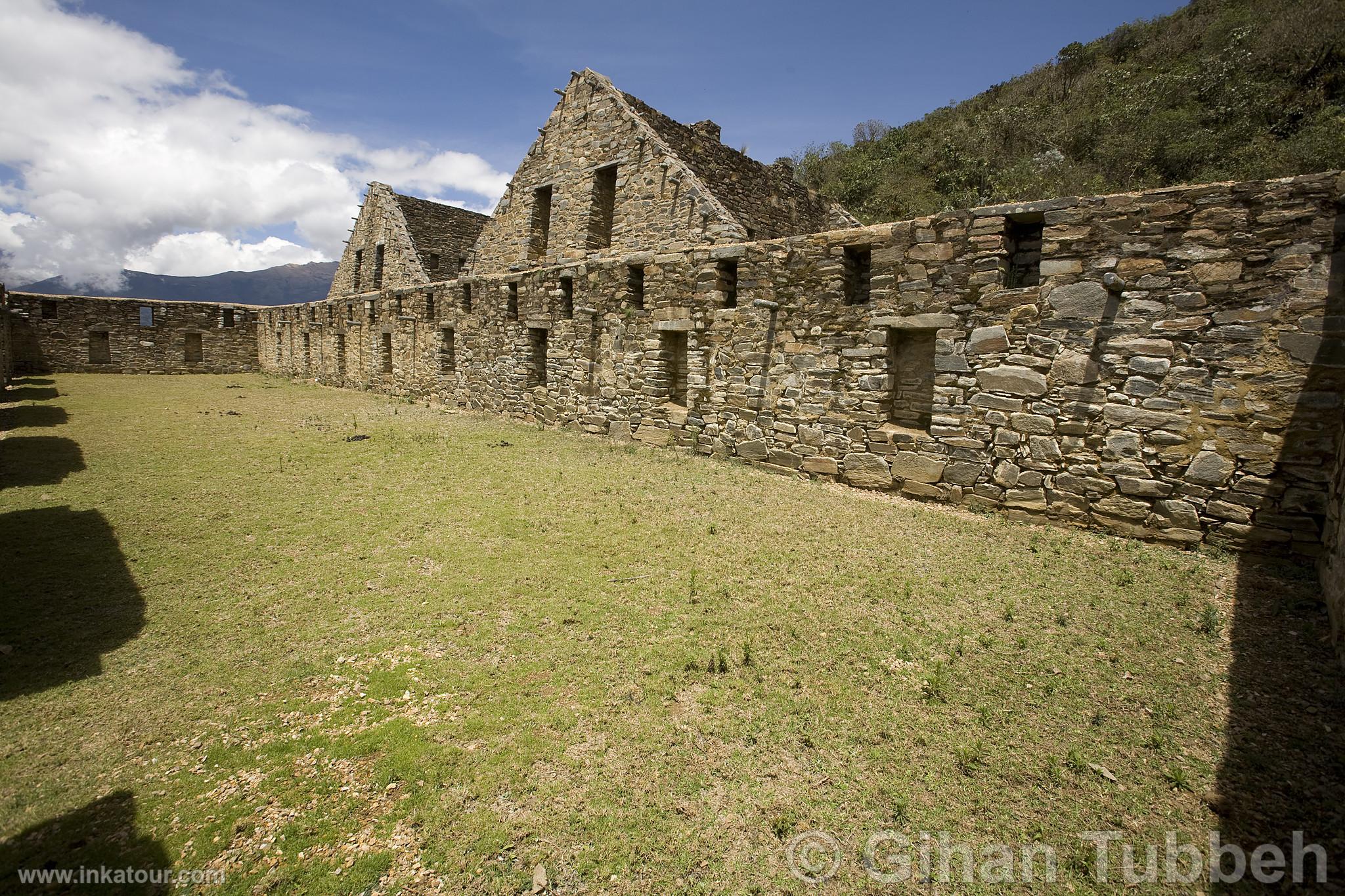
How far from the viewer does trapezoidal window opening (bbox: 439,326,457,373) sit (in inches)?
679

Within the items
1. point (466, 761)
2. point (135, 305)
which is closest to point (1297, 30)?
point (466, 761)

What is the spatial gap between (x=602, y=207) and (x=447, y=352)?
6.15m

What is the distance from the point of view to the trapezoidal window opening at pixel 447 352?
679 inches

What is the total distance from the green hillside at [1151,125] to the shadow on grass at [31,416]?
24342mm

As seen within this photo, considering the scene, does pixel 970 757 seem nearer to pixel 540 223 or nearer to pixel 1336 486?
pixel 1336 486

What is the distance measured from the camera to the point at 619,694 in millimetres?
3854

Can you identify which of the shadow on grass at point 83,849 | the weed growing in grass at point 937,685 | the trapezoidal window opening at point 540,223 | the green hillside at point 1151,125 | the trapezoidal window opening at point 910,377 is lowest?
the shadow on grass at point 83,849

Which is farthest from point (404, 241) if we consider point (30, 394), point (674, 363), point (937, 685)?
point (937, 685)

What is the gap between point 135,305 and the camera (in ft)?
88.1

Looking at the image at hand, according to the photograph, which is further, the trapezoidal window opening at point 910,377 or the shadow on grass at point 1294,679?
the trapezoidal window opening at point 910,377

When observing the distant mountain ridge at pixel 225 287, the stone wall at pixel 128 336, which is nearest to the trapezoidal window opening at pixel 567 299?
the stone wall at pixel 128 336

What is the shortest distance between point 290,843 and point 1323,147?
25.4 m

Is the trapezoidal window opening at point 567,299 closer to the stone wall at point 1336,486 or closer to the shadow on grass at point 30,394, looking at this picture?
the stone wall at point 1336,486

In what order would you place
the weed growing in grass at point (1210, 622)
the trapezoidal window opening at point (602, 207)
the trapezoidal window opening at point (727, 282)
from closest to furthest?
the weed growing in grass at point (1210, 622)
the trapezoidal window opening at point (727, 282)
the trapezoidal window opening at point (602, 207)
